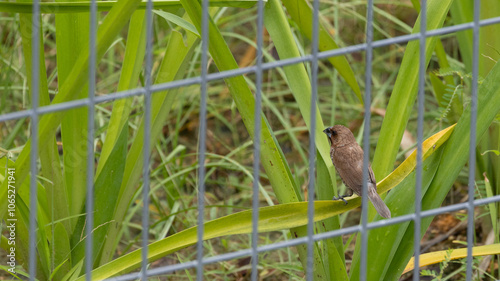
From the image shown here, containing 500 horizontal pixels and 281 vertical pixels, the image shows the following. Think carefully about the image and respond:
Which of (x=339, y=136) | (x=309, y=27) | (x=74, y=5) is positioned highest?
(x=74, y=5)

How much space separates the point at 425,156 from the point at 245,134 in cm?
207

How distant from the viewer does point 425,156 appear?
6.82 feet

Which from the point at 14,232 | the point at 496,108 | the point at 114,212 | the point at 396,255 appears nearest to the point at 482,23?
the point at 496,108

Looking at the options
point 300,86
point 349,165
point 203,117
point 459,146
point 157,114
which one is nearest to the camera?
point 203,117

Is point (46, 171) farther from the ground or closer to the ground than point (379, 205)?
farther from the ground

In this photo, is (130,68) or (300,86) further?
(130,68)

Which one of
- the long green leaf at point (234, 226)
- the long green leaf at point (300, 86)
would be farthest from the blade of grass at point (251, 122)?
the long green leaf at point (234, 226)

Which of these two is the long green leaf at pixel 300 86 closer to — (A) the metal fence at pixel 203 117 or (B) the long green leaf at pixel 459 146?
(B) the long green leaf at pixel 459 146

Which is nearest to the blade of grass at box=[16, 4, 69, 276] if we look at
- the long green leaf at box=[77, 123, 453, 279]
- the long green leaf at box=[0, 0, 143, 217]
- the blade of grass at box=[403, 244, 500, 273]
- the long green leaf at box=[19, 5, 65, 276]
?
the long green leaf at box=[19, 5, 65, 276]

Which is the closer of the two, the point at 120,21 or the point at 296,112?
the point at 120,21

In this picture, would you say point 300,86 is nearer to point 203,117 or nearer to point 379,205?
point 379,205

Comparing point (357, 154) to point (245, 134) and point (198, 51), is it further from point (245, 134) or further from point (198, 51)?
point (245, 134)

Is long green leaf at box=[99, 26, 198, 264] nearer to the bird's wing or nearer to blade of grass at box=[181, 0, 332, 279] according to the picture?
blade of grass at box=[181, 0, 332, 279]

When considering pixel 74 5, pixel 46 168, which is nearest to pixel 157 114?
pixel 46 168
